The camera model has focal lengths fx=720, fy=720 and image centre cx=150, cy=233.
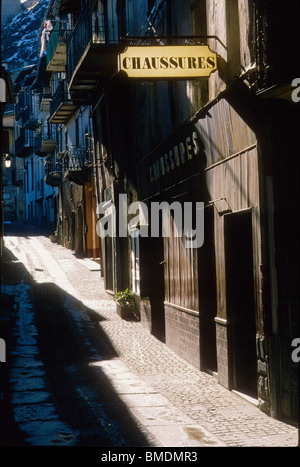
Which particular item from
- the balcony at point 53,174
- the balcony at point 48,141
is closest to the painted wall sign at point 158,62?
the balcony at point 53,174

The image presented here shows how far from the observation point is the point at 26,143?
55.0 metres

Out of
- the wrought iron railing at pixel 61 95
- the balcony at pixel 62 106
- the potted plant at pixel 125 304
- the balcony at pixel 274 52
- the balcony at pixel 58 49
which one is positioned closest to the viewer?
the balcony at pixel 274 52

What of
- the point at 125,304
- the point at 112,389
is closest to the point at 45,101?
the point at 125,304

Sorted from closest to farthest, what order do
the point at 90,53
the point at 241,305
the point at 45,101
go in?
1. the point at 241,305
2. the point at 90,53
3. the point at 45,101

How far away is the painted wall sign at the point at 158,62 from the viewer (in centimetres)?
938

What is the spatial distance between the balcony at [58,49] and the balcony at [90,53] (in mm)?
9623

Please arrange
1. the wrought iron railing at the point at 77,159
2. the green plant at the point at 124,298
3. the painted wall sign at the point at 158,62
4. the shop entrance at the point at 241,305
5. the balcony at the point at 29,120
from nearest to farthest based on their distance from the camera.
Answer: the painted wall sign at the point at 158,62, the shop entrance at the point at 241,305, the green plant at the point at 124,298, the wrought iron railing at the point at 77,159, the balcony at the point at 29,120

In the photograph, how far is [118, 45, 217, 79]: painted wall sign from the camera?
938 cm

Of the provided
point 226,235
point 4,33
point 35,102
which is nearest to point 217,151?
point 226,235

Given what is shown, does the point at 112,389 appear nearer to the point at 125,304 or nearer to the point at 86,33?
the point at 125,304

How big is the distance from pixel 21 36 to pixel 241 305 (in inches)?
3389

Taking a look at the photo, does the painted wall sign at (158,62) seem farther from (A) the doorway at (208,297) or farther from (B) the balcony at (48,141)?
(B) the balcony at (48,141)

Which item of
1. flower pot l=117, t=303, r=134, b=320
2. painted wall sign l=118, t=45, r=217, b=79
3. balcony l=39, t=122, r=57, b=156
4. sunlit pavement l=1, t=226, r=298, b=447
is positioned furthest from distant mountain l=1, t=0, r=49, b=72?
painted wall sign l=118, t=45, r=217, b=79

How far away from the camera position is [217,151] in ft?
33.2
